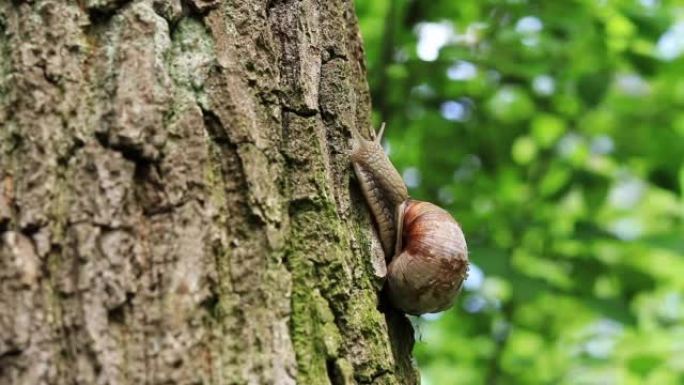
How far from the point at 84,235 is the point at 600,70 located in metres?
3.04

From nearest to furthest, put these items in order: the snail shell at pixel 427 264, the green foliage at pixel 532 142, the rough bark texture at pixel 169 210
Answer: the rough bark texture at pixel 169 210
the snail shell at pixel 427 264
the green foliage at pixel 532 142

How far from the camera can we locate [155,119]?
149cm

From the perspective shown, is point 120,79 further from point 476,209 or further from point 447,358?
point 447,358

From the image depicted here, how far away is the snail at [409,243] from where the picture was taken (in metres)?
1.91

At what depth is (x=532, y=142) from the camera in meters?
4.50

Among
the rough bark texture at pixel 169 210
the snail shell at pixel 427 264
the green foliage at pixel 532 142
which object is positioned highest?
the green foliage at pixel 532 142

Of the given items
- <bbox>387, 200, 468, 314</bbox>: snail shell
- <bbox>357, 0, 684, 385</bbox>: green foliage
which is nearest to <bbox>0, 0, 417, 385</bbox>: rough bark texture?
<bbox>387, 200, 468, 314</bbox>: snail shell

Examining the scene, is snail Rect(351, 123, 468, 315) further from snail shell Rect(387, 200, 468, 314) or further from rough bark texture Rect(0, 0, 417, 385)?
rough bark texture Rect(0, 0, 417, 385)

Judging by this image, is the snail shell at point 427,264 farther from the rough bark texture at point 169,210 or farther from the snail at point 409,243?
the rough bark texture at point 169,210

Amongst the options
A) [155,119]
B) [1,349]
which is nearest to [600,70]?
[155,119]

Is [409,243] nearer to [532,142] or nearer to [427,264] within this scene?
[427,264]

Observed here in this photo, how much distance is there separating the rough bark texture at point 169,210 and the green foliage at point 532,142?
1.78 meters

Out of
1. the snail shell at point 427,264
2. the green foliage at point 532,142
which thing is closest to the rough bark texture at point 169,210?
the snail shell at point 427,264

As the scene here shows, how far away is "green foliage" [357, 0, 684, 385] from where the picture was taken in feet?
12.1
